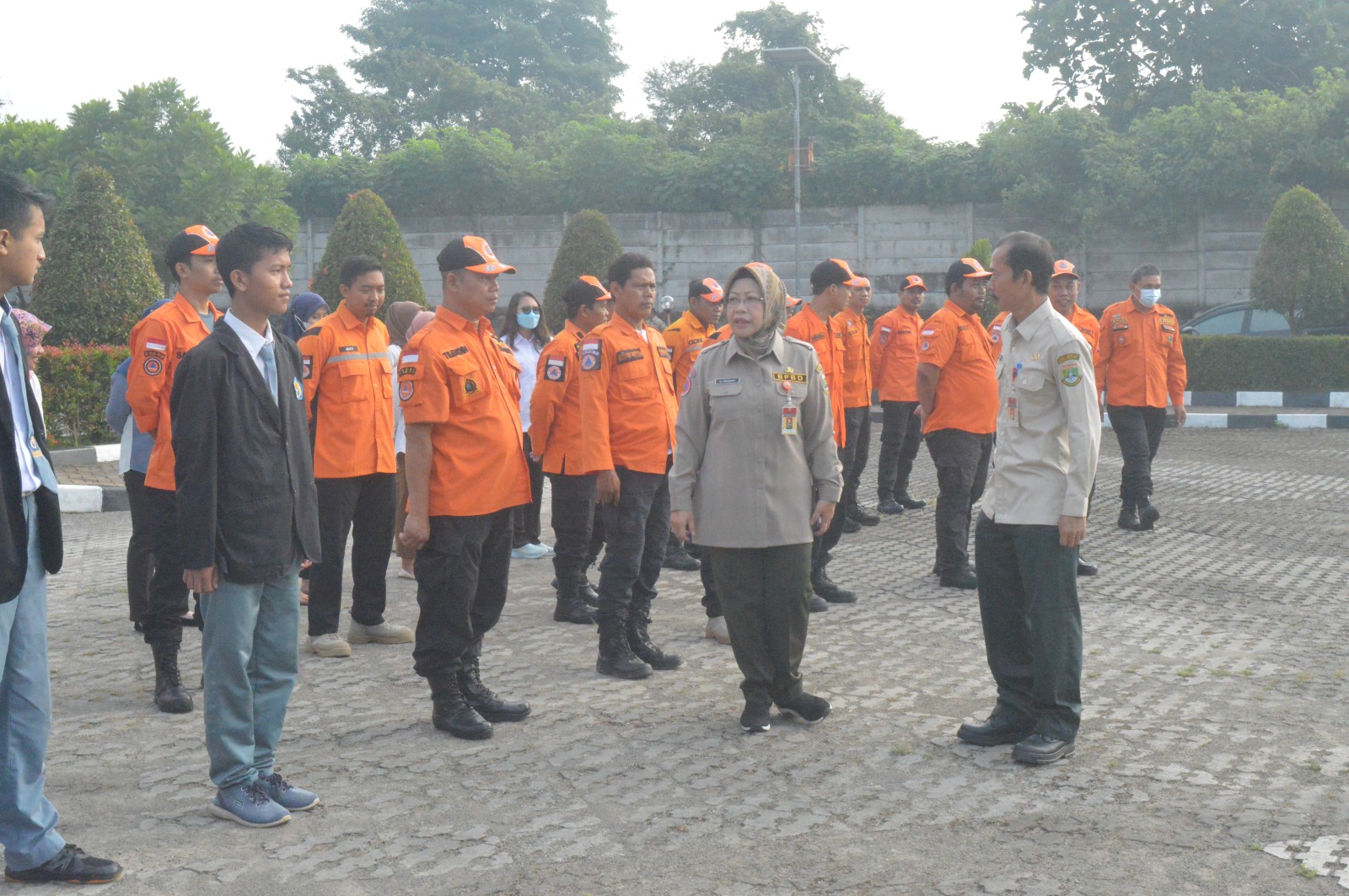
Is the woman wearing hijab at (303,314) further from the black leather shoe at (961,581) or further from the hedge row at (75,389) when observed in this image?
the hedge row at (75,389)

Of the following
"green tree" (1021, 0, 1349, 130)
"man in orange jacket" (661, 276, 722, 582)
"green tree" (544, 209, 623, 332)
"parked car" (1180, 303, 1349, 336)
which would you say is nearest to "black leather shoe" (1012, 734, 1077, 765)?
"man in orange jacket" (661, 276, 722, 582)

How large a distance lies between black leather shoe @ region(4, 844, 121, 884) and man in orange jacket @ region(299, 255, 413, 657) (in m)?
2.55

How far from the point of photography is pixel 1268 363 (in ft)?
62.0

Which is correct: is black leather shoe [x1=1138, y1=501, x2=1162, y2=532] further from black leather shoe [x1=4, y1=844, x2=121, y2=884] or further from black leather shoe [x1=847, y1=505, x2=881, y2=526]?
black leather shoe [x1=4, y1=844, x2=121, y2=884]

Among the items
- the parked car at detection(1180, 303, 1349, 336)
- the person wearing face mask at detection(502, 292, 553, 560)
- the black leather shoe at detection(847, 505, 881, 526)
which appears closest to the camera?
the person wearing face mask at detection(502, 292, 553, 560)

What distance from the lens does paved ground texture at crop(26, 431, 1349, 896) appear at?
3691 mm

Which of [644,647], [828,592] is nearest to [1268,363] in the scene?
[828,592]

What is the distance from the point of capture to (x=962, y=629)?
21.8 ft

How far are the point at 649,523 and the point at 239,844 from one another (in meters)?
2.67

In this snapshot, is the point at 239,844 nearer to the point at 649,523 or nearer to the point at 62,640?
the point at 649,523

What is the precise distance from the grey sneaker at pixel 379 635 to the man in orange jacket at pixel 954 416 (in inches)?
125

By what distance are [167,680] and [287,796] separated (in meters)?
1.47

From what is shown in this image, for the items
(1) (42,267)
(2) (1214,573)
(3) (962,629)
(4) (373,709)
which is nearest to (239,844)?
(4) (373,709)

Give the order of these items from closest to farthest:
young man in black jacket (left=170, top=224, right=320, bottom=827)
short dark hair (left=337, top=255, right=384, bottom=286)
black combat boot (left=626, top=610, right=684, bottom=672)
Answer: young man in black jacket (left=170, top=224, right=320, bottom=827)
black combat boot (left=626, top=610, right=684, bottom=672)
short dark hair (left=337, top=255, right=384, bottom=286)
